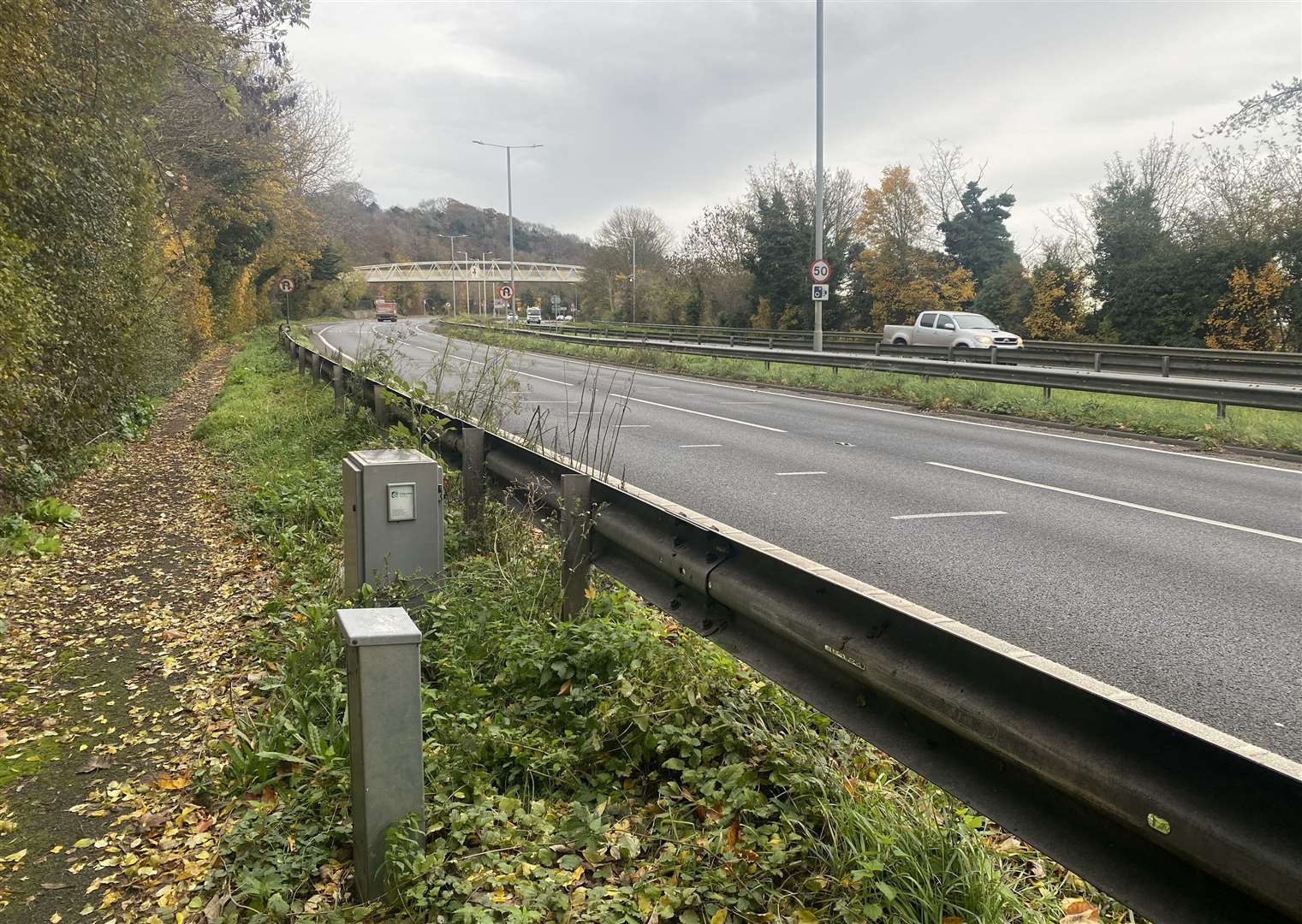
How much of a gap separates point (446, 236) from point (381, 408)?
139264 mm

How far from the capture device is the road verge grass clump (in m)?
2.56

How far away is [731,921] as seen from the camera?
2.50m

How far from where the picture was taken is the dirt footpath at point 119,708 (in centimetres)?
299

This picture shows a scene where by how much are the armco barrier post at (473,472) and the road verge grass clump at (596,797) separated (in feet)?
3.96

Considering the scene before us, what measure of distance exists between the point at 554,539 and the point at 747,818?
7.02ft

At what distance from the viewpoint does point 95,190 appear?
357 inches

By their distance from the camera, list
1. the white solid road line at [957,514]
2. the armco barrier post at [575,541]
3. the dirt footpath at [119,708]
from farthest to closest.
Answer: the white solid road line at [957,514], the armco barrier post at [575,541], the dirt footpath at [119,708]

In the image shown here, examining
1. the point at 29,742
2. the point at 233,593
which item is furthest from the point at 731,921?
the point at 233,593

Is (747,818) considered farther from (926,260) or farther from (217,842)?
(926,260)

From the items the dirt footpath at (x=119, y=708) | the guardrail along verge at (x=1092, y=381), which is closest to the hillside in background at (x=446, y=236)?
the guardrail along verge at (x=1092, y=381)

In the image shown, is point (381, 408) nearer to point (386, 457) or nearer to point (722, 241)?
point (386, 457)

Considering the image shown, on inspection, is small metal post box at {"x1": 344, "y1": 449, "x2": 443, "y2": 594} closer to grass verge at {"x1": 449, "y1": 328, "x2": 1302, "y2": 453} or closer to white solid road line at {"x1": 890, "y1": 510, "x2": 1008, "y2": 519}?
white solid road line at {"x1": 890, "y1": 510, "x2": 1008, "y2": 519}

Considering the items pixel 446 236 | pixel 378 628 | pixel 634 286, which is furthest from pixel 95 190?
pixel 446 236

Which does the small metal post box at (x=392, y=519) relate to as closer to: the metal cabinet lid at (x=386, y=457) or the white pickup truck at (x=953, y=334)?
the metal cabinet lid at (x=386, y=457)
